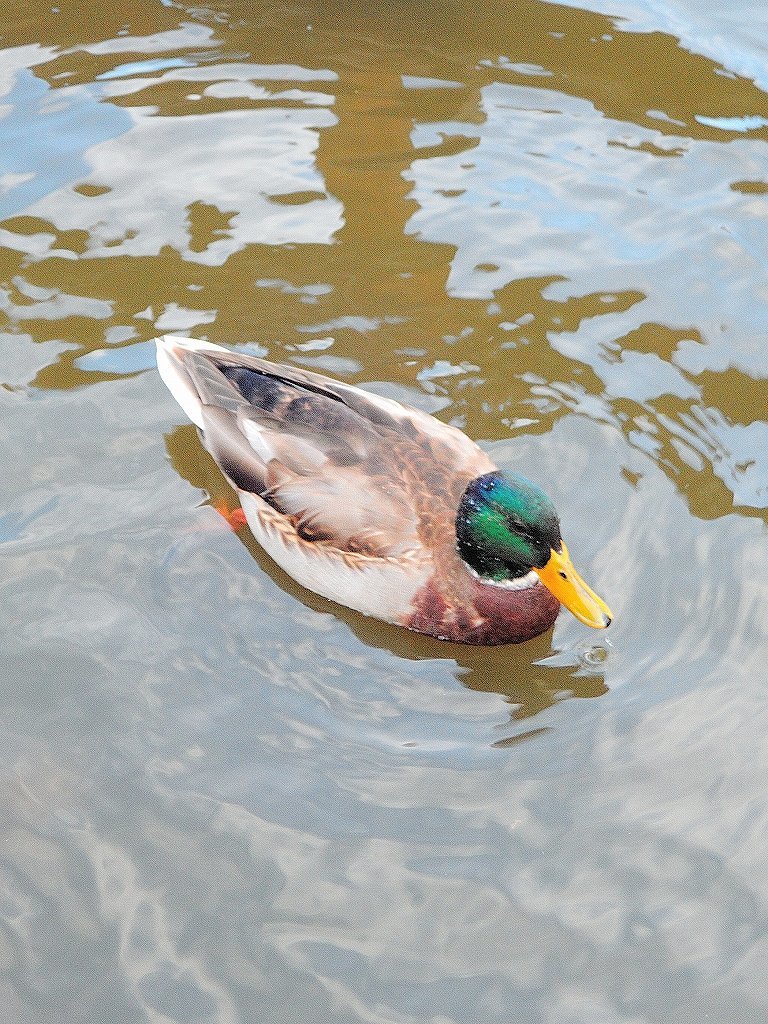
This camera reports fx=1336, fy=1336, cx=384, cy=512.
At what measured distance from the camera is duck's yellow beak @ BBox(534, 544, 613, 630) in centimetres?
514

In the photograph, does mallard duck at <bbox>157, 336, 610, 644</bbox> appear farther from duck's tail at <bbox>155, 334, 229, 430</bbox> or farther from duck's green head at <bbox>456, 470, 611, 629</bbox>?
duck's tail at <bbox>155, 334, 229, 430</bbox>

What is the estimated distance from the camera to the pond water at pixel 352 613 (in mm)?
4445

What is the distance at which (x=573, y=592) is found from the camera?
5.17m

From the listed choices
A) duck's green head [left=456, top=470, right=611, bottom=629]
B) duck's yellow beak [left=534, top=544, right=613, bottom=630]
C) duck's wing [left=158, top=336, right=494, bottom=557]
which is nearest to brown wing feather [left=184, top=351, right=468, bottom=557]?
duck's wing [left=158, top=336, right=494, bottom=557]

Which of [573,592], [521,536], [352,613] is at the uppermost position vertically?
[521,536]

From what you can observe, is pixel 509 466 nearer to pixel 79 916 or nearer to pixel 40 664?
pixel 40 664

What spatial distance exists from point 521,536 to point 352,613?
2.73 feet

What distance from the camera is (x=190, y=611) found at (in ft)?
18.2

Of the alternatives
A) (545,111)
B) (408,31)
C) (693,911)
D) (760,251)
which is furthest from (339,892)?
(408,31)

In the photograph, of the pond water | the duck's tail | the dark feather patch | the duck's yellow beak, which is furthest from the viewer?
the duck's tail

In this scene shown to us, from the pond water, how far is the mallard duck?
199mm

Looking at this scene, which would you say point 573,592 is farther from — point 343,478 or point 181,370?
point 181,370

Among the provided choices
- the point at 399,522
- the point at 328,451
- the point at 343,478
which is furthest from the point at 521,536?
the point at 328,451

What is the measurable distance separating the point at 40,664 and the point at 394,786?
60.8 inches
